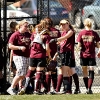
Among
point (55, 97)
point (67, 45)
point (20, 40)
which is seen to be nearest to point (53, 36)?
point (67, 45)

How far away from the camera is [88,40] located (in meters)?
14.4

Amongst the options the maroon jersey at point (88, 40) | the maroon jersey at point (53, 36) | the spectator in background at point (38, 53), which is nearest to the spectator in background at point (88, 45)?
the maroon jersey at point (88, 40)

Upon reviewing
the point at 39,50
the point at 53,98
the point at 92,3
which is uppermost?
the point at 92,3

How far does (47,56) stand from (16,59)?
28.1 inches

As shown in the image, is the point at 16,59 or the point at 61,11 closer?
the point at 16,59

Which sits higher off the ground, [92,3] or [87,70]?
[92,3]

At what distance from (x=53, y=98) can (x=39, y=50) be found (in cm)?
156

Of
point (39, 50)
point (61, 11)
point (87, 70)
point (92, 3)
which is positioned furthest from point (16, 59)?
point (61, 11)

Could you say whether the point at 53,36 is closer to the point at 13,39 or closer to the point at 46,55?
the point at 46,55

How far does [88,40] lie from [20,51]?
161 centimetres

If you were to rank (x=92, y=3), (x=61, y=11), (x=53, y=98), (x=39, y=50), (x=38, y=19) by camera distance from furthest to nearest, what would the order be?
(x=61, y=11) < (x=92, y=3) < (x=38, y=19) < (x=39, y=50) < (x=53, y=98)

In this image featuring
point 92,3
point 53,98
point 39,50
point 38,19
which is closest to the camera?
point 53,98

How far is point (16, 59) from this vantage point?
14.1m

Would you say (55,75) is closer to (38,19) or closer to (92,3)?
(38,19)
